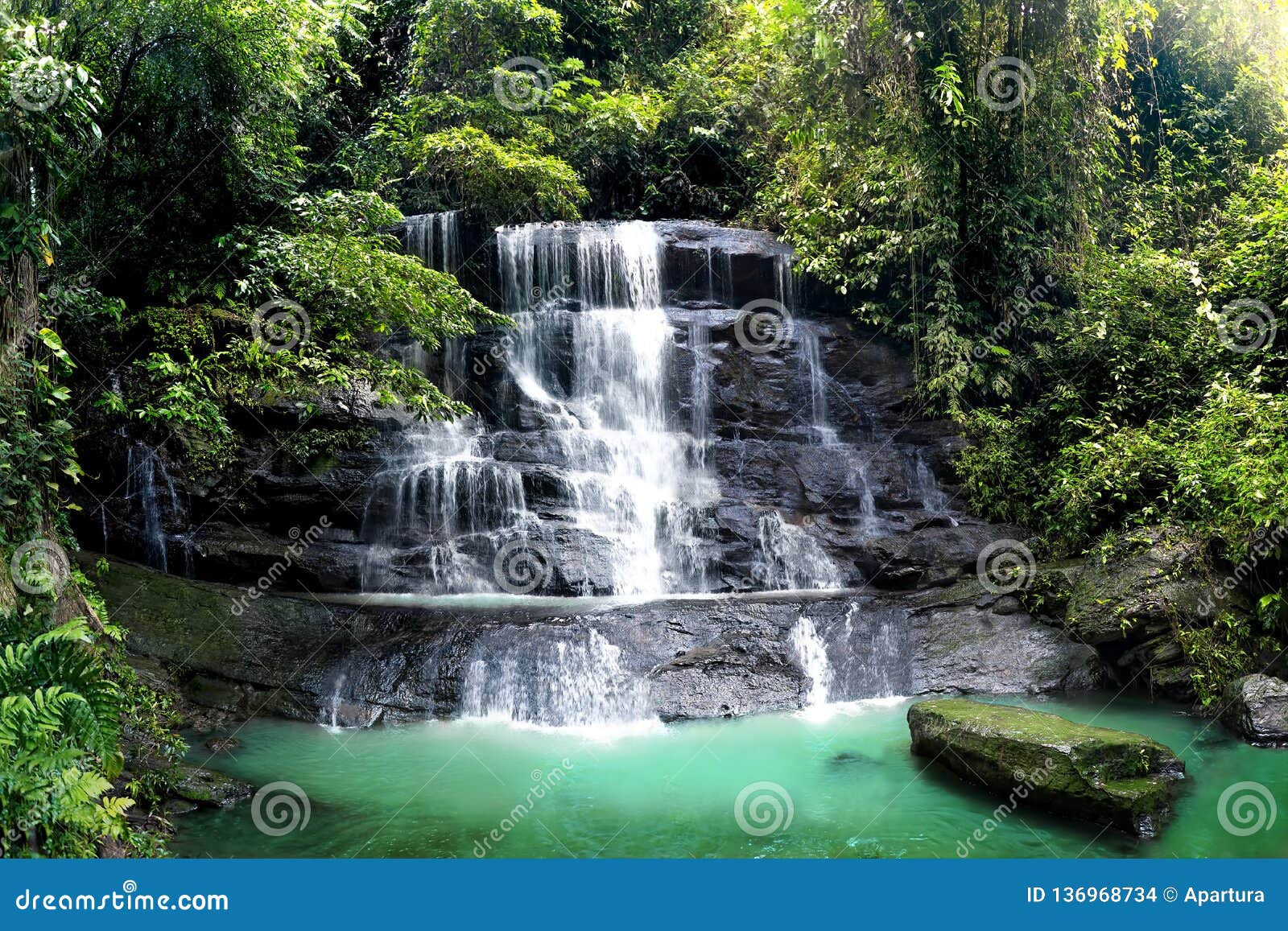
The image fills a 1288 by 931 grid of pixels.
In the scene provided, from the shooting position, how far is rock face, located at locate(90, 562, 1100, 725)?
7.87m

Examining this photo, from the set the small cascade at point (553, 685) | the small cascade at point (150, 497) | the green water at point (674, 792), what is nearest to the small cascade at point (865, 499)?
the green water at point (674, 792)

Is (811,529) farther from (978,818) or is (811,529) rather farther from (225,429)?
(225,429)

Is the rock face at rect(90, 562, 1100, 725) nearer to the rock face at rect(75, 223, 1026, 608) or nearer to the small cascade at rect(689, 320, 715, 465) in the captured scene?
the rock face at rect(75, 223, 1026, 608)

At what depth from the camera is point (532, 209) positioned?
15.5 meters

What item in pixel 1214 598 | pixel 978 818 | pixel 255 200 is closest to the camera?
pixel 978 818

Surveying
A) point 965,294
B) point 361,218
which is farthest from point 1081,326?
point 361,218

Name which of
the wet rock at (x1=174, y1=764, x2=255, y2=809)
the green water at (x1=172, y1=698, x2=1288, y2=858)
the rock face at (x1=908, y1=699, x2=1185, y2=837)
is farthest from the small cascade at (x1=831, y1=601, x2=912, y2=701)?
the wet rock at (x1=174, y1=764, x2=255, y2=809)

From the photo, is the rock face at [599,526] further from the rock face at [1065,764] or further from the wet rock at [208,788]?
the rock face at [1065,764]

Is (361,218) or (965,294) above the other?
(361,218)

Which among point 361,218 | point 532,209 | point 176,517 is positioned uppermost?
point 532,209

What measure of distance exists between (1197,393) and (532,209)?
1037 cm

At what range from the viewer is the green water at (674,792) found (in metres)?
5.47

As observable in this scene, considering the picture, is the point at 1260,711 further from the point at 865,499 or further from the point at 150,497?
the point at 150,497

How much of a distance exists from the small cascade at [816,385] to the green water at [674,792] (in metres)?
5.17
